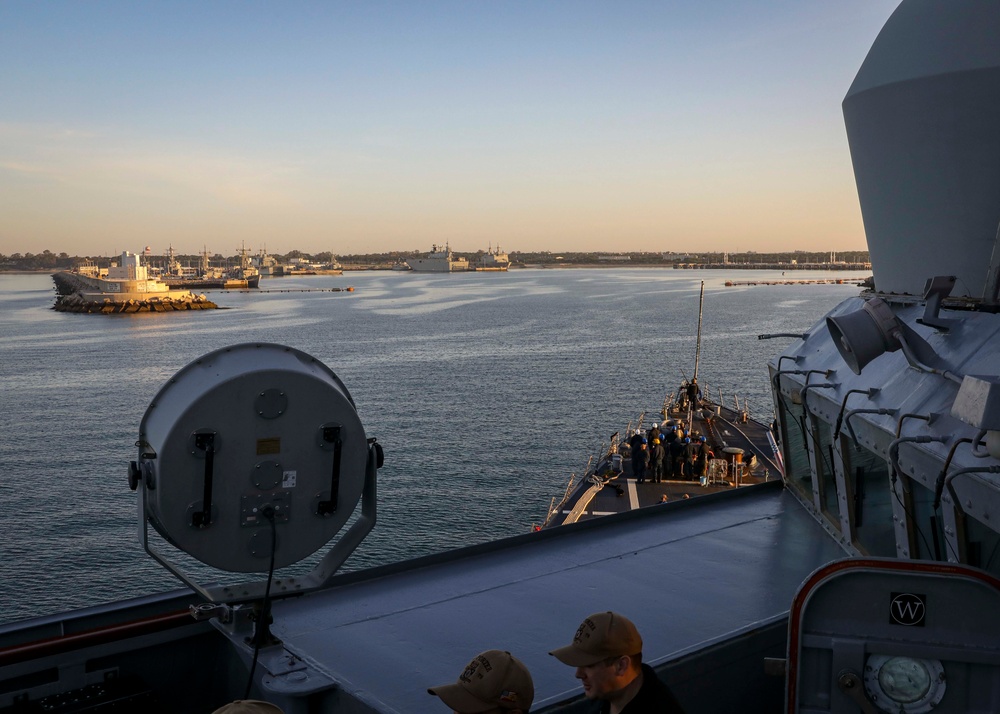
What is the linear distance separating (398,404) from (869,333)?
153 feet

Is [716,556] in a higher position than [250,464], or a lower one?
lower

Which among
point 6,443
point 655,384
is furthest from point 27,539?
point 655,384

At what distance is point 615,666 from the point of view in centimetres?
312

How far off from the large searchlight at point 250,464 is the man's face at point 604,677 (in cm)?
216

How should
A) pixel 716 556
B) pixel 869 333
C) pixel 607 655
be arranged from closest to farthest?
pixel 607 655 < pixel 869 333 < pixel 716 556

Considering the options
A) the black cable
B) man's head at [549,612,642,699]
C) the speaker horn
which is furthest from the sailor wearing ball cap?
the speaker horn

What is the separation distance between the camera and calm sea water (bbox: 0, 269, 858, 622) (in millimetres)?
28703

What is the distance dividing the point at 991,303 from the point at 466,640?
4147 millimetres

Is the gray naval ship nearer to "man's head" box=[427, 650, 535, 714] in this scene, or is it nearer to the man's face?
the man's face

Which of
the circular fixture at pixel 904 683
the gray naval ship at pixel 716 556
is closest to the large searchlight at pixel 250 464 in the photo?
the gray naval ship at pixel 716 556

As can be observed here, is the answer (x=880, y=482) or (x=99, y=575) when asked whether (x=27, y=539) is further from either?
(x=880, y=482)

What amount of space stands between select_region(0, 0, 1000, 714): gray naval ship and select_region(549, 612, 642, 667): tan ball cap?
1.47 metres

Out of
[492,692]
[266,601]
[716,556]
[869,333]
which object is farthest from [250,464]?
[716,556]

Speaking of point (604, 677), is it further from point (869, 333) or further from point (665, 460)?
point (665, 460)
